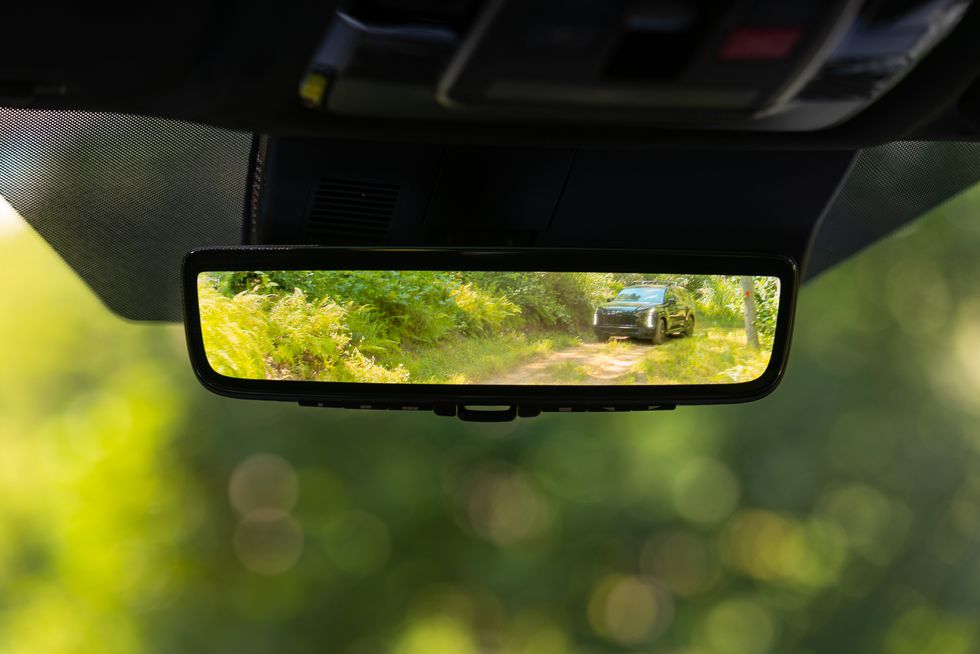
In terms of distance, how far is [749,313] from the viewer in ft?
5.11

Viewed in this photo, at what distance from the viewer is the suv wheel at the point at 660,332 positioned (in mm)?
1473

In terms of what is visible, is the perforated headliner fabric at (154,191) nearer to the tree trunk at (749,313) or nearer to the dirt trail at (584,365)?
the tree trunk at (749,313)

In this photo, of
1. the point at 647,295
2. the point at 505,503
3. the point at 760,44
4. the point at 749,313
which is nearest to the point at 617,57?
the point at 760,44

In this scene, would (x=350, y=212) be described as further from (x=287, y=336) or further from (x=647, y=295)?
(x=647, y=295)

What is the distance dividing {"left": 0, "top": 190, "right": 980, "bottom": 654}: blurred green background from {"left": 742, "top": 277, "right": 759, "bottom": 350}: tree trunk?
12.0 meters

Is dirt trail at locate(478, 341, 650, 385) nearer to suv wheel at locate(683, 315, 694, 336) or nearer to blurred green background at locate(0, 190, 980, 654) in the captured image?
suv wheel at locate(683, 315, 694, 336)

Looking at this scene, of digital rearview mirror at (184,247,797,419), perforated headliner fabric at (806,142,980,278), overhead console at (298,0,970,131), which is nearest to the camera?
overhead console at (298,0,970,131)

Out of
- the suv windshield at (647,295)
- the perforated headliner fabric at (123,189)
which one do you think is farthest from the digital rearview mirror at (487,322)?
the perforated headliner fabric at (123,189)

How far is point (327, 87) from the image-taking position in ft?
3.75

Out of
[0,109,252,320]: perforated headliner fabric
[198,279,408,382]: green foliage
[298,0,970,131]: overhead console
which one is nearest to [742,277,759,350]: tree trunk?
[298,0,970,131]: overhead console

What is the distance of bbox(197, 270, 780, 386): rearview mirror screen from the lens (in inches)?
57.4

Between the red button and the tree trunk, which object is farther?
the tree trunk

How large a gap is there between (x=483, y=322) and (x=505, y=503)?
13284mm

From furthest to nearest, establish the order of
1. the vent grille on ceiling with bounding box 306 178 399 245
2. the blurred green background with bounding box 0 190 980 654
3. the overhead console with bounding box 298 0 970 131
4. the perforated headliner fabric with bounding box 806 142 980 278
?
1. the blurred green background with bounding box 0 190 980 654
2. the perforated headliner fabric with bounding box 806 142 980 278
3. the vent grille on ceiling with bounding box 306 178 399 245
4. the overhead console with bounding box 298 0 970 131
